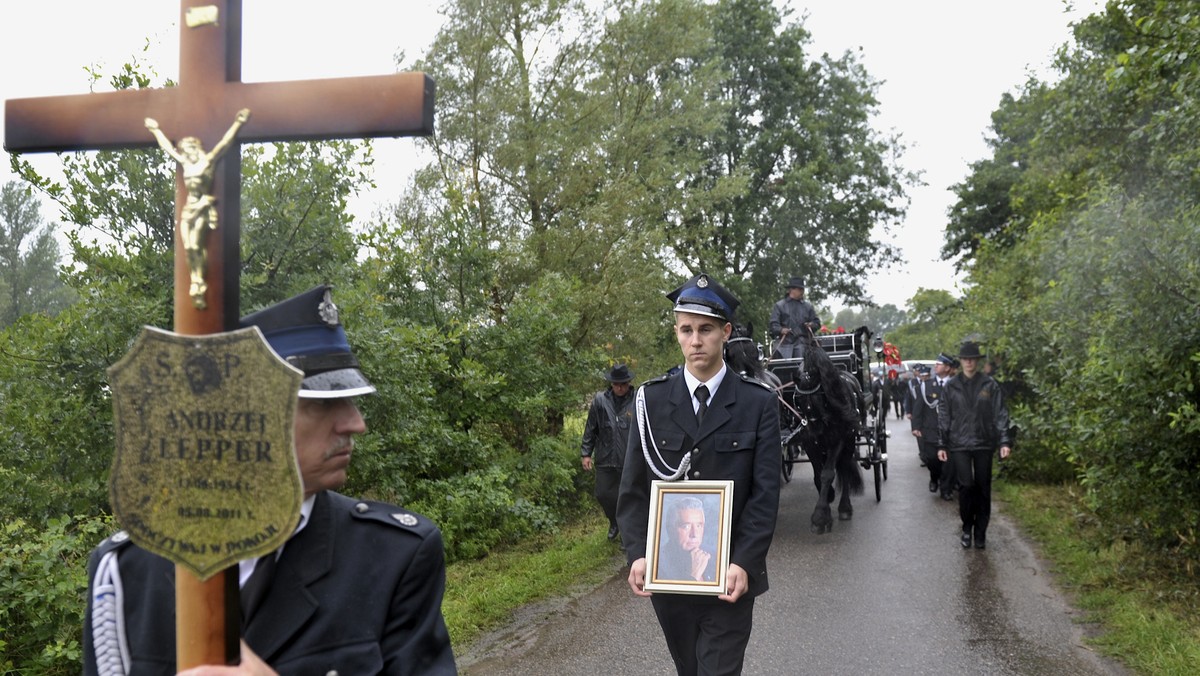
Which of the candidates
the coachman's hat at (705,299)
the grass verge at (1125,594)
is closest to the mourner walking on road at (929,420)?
the grass verge at (1125,594)

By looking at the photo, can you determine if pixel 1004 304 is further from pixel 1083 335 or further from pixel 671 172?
pixel 671 172

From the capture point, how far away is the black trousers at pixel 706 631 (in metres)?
3.96

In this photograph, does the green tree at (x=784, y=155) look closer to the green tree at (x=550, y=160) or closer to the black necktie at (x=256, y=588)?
the green tree at (x=550, y=160)

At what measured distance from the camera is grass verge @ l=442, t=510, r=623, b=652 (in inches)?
308

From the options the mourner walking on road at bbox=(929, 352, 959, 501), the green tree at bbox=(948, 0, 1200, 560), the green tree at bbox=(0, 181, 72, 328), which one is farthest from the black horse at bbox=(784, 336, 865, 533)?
the green tree at bbox=(0, 181, 72, 328)

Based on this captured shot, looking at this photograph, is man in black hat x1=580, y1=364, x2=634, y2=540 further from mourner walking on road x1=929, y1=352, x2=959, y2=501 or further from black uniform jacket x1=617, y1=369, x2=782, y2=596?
black uniform jacket x1=617, y1=369, x2=782, y2=596

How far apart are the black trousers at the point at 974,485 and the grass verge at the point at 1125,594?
68cm

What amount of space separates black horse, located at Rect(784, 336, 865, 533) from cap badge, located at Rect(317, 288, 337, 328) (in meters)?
10.0

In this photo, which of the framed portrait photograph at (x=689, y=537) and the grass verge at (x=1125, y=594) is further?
the grass verge at (x=1125, y=594)

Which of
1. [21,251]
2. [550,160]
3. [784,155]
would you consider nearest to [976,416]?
[550,160]

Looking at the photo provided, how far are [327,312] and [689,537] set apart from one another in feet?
7.83

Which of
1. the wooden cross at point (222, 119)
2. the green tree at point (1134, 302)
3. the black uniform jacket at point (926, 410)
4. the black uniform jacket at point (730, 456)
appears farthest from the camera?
the black uniform jacket at point (926, 410)

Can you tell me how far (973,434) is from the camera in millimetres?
9961

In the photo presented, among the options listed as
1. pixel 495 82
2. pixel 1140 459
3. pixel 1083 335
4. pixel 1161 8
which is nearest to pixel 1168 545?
pixel 1140 459
